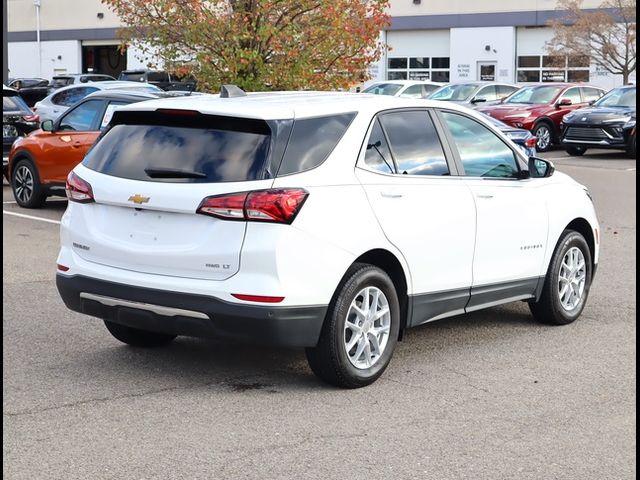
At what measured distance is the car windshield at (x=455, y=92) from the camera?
31.1 meters

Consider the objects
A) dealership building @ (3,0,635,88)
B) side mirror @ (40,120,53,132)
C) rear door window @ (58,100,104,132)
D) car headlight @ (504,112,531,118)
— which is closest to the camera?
side mirror @ (40,120,53,132)

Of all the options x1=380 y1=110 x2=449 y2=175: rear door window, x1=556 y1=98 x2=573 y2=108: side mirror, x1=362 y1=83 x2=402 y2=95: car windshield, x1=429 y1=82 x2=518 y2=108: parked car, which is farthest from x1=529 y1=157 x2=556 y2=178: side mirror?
x1=362 y1=83 x2=402 y2=95: car windshield

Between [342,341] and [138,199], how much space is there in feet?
4.59

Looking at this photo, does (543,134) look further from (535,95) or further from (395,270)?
(395,270)

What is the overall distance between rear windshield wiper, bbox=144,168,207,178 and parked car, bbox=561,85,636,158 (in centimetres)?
2122

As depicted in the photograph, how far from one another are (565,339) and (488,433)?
2483mm

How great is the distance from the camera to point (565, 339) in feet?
26.2

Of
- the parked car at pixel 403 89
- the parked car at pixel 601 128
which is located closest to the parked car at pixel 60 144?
the parked car at pixel 601 128

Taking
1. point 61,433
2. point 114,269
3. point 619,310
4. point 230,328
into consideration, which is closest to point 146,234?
point 114,269

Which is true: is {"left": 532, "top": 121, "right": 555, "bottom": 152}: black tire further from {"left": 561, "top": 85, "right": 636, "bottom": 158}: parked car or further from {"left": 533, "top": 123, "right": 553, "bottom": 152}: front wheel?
{"left": 561, "top": 85, "right": 636, "bottom": 158}: parked car

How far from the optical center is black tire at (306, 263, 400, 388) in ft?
20.8

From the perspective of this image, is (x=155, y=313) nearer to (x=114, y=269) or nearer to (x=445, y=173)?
(x=114, y=269)

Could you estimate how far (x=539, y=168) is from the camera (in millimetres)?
8188

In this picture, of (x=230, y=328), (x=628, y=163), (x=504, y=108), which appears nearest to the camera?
(x=230, y=328)
